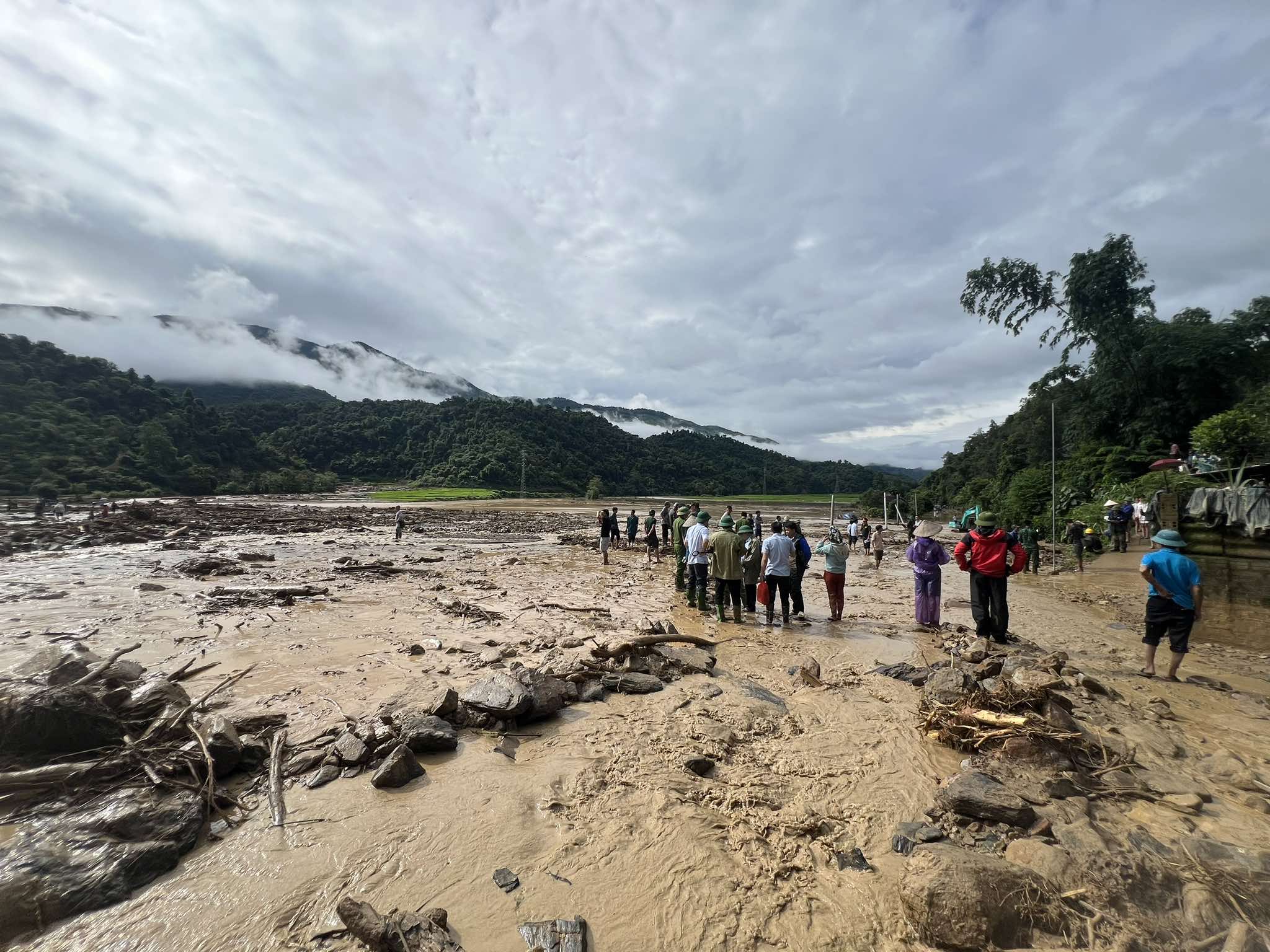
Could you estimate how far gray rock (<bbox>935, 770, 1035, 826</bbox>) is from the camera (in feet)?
11.6

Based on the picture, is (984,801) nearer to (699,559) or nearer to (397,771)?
(397,771)

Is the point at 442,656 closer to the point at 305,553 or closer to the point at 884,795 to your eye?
the point at 884,795

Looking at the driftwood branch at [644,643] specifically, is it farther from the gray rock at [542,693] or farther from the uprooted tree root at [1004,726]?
the uprooted tree root at [1004,726]

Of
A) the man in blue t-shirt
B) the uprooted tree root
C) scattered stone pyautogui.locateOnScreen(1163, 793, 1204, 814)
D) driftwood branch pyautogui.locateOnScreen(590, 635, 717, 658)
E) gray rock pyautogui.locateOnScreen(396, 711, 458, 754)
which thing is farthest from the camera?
driftwood branch pyautogui.locateOnScreen(590, 635, 717, 658)

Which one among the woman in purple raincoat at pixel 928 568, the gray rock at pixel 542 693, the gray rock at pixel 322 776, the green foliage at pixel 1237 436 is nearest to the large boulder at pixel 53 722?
the gray rock at pixel 322 776

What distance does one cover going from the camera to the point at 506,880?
3.23 meters

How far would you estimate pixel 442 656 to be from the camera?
764 cm

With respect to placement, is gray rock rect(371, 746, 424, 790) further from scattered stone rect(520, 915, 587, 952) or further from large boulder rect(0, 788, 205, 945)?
scattered stone rect(520, 915, 587, 952)

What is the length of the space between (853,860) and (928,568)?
714 cm


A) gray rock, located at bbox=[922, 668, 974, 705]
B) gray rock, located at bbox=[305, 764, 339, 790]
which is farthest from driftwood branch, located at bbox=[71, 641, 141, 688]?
gray rock, located at bbox=[922, 668, 974, 705]

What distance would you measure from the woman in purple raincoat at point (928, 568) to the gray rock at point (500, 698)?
21.9 ft

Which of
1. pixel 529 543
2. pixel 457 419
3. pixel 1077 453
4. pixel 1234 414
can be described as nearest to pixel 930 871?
pixel 1234 414

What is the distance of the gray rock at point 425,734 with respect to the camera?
4.74 m

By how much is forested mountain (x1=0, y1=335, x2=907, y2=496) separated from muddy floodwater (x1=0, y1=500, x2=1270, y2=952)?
A: 5902 centimetres
